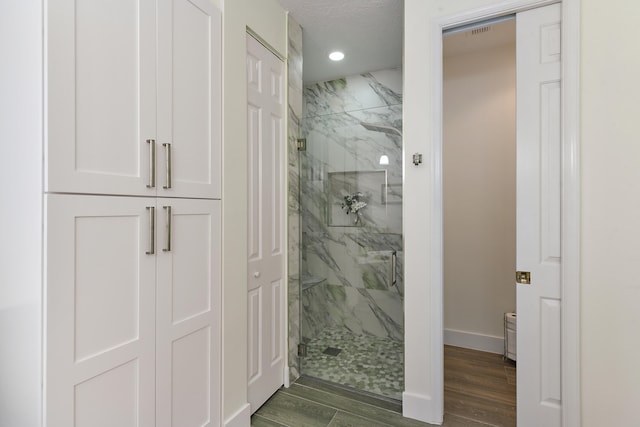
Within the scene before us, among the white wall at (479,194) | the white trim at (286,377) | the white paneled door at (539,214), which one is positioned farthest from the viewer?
the white wall at (479,194)

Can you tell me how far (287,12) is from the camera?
234 centimetres

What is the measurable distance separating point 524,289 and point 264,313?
1.61 meters

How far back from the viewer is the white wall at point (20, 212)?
3.34 feet

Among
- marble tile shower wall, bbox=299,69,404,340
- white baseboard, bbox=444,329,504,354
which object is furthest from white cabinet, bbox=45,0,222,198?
white baseboard, bbox=444,329,504,354

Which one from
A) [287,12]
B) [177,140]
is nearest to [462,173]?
[287,12]

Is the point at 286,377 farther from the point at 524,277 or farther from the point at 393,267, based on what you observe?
the point at 524,277

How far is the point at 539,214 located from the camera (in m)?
1.77

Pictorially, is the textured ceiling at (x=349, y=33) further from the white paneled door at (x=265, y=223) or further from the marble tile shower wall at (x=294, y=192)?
the white paneled door at (x=265, y=223)

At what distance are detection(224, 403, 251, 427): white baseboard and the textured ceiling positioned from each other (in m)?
2.69

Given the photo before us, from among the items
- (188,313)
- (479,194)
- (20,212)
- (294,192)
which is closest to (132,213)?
(20,212)

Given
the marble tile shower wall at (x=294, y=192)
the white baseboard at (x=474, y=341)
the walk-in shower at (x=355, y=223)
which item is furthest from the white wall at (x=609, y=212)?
the marble tile shower wall at (x=294, y=192)

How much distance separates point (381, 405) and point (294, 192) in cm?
162

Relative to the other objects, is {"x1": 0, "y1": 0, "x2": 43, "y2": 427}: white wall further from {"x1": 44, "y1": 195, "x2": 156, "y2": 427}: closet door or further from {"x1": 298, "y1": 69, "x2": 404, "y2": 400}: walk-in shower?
{"x1": 298, "y1": 69, "x2": 404, "y2": 400}: walk-in shower

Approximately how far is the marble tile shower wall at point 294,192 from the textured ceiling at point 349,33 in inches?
6.4
